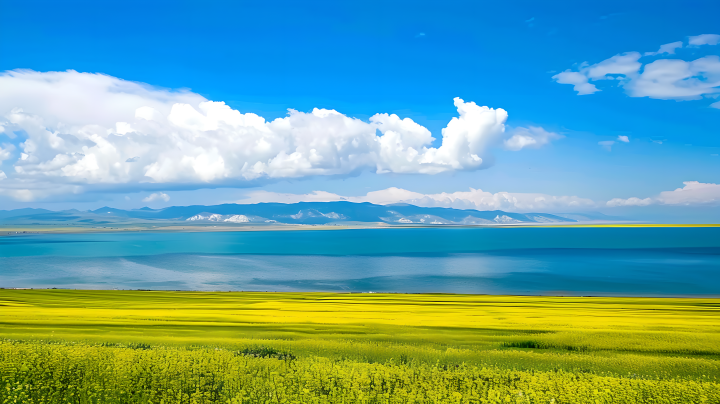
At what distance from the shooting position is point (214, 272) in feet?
242

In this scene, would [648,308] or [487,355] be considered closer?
[487,355]

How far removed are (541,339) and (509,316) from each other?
325 inches

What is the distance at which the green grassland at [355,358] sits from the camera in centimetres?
876

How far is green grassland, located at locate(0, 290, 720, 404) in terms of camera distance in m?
8.76

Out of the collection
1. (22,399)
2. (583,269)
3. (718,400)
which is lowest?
(583,269)

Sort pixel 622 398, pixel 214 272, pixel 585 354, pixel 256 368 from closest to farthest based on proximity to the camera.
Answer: pixel 622 398
pixel 256 368
pixel 585 354
pixel 214 272

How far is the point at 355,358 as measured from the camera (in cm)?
1287

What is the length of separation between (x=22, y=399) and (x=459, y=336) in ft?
47.5

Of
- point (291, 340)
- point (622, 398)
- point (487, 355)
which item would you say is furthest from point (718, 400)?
point (291, 340)

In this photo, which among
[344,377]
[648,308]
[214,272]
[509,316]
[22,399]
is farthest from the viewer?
[214,272]

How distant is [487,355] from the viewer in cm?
1391

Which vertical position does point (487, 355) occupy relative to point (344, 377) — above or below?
below

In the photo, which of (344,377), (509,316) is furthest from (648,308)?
(344,377)

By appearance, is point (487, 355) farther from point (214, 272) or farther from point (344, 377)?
point (214, 272)
